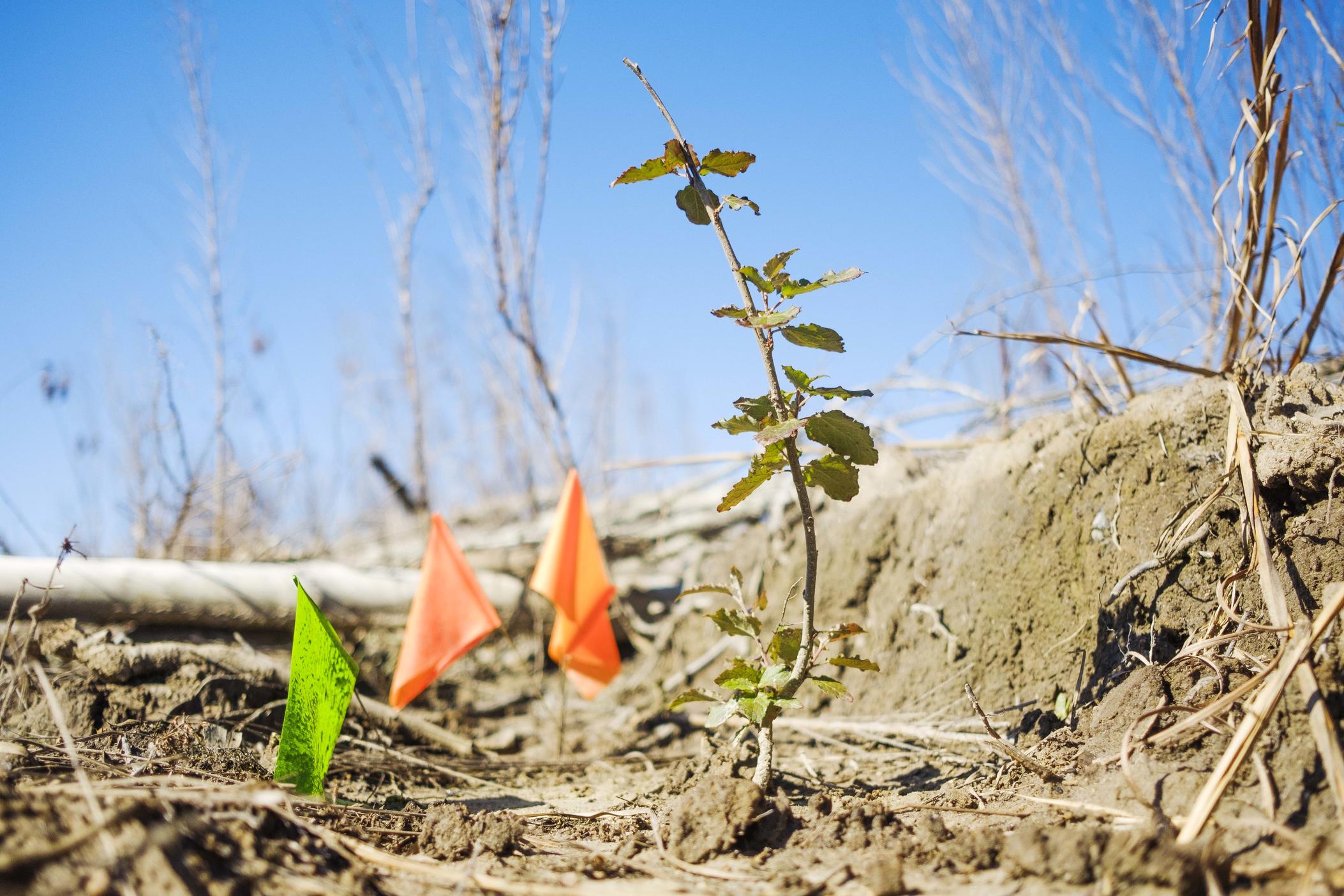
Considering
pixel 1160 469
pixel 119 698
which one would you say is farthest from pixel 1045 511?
pixel 119 698

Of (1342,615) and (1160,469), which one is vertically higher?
(1160,469)

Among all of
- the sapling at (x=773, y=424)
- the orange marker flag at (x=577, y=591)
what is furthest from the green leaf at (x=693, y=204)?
the orange marker flag at (x=577, y=591)

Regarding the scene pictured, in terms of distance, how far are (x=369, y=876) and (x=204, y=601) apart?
272 cm

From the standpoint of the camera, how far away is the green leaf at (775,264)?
5.47 feet

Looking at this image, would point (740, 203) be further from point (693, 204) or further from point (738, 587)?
point (738, 587)

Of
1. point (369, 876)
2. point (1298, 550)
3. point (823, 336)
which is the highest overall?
point (823, 336)

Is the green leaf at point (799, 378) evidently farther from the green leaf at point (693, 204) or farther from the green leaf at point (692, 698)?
the green leaf at point (692, 698)

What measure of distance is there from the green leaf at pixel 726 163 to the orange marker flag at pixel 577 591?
1840 mm

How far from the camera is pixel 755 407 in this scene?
1725 mm

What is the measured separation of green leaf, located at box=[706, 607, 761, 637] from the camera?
1.88m

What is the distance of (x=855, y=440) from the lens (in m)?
1.69

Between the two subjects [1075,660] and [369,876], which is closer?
[369,876]

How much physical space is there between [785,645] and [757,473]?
18.6 inches

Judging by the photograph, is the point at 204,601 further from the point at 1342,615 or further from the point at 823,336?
the point at 1342,615
